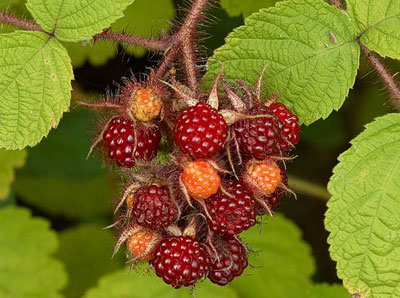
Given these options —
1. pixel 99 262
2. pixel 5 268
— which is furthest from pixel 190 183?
pixel 99 262

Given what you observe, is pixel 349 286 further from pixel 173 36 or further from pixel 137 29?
pixel 137 29

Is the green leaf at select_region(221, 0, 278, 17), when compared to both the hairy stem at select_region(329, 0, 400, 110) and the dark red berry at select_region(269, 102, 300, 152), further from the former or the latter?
the dark red berry at select_region(269, 102, 300, 152)

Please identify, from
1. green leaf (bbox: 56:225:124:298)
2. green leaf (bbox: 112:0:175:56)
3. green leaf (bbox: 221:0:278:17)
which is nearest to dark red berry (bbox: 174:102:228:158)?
green leaf (bbox: 221:0:278:17)

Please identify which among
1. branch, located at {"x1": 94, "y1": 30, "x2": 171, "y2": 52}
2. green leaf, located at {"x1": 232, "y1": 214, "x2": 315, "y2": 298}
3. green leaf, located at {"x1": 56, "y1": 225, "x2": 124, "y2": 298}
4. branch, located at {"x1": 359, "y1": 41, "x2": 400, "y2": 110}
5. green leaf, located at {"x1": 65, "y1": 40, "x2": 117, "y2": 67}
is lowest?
green leaf, located at {"x1": 56, "y1": 225, "x2": 124, "y2": 298}

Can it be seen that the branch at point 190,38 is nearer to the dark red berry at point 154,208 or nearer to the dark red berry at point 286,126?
the dark red berry at point 286,126

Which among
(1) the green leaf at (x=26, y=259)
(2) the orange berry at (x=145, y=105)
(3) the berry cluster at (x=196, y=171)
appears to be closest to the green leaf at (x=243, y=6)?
(3) the berry cluster at (x=196, y=171)

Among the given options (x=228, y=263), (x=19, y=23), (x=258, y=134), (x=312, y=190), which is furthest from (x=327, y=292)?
(x=19, y=23)

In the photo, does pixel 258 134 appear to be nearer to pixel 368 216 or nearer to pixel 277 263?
pixel 368 216
